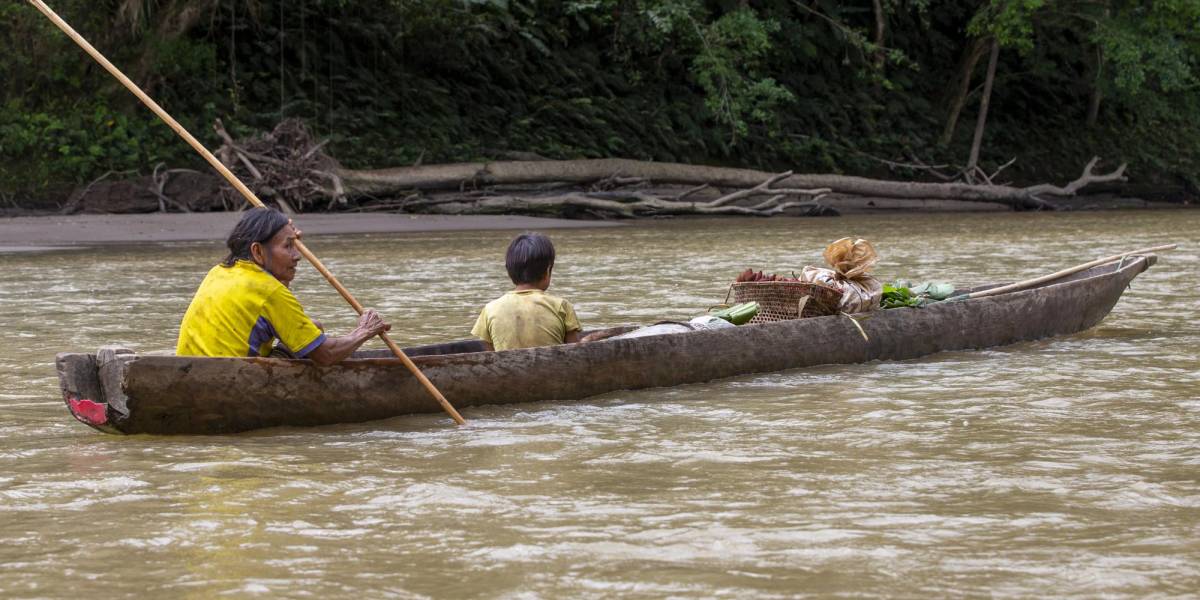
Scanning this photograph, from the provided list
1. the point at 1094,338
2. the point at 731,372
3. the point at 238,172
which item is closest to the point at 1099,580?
the point at 731,372

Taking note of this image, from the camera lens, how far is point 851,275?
752 centimetres

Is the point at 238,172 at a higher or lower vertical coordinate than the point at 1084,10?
lower

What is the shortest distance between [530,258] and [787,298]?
1.65 m

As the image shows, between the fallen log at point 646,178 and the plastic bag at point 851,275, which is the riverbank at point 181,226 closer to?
the fallen log at point 646,178

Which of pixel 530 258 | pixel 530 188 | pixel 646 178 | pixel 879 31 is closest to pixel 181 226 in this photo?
pixel 530 188

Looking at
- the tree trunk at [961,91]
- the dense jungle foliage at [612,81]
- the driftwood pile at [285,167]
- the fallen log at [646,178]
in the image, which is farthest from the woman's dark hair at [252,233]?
the tree trunk at [961,91]

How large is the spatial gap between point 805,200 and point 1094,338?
14.3m

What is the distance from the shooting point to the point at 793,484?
4.76 metres

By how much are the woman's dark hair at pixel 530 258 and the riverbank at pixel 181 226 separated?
10.6m

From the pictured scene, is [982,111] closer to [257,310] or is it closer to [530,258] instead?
[530,258]

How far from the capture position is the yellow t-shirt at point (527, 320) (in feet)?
21.2

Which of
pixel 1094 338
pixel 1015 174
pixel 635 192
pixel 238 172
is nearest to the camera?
pixel 1094 338

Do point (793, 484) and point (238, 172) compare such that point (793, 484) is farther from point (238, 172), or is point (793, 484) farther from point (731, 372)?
point (238, 172)

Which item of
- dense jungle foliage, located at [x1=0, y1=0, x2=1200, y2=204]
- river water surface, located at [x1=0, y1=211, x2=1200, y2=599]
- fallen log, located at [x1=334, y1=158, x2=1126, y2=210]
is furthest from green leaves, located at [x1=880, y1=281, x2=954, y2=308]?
dense jungle foliage, located at [x1=0, y1=0, x2=1200, y2=204]
